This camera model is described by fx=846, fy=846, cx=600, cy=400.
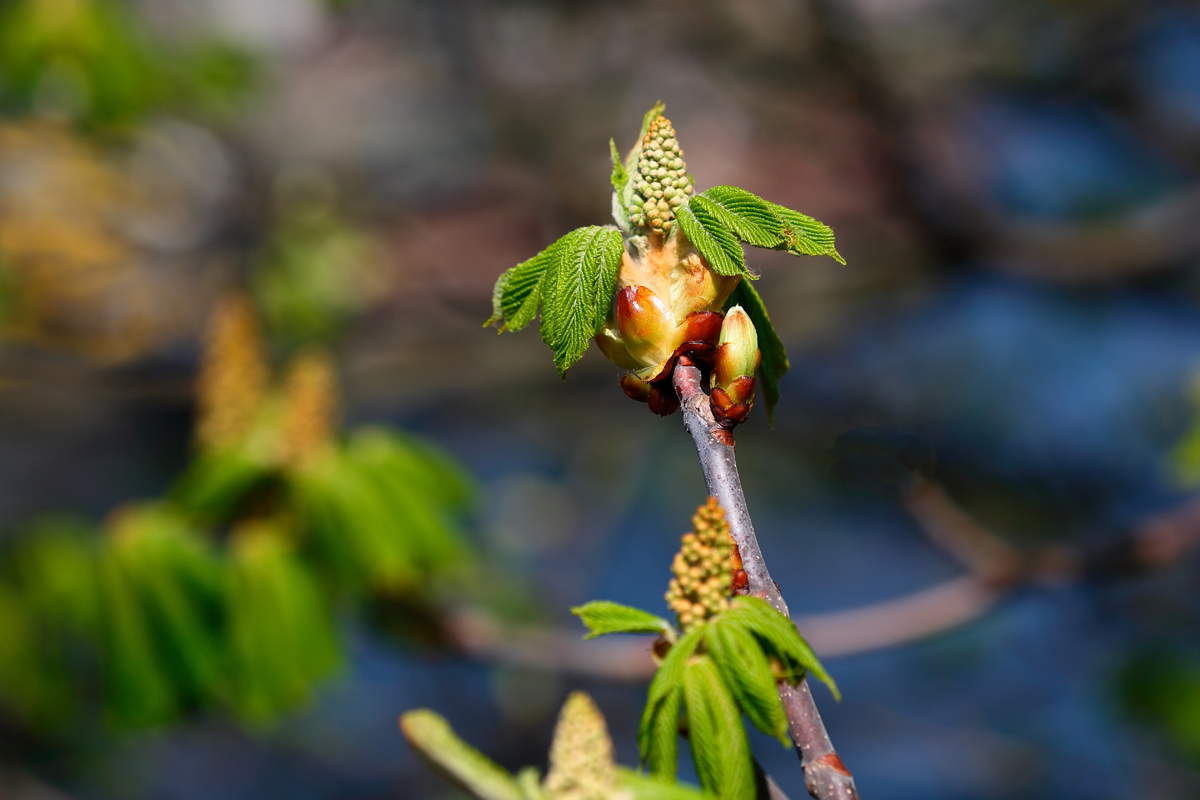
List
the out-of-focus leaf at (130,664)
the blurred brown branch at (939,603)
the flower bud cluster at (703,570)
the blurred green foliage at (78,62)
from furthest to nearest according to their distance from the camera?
the blurred green foliage at (78,62)
the blurred brown branch at (939,603)
the out-of-focus leaf at (130,664)
the flower bud cluster at (703,570)

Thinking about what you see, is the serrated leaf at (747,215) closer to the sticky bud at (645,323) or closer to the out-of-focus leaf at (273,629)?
the sticky bud at (645,323)

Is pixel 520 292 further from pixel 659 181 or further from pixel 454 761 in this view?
pixel 454 761

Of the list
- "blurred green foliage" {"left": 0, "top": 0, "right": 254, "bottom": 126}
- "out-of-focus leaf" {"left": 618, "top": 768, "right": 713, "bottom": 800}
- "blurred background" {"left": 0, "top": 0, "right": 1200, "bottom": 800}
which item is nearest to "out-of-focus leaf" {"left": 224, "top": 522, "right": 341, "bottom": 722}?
"blurred background" {"left": 0, "top": 0, "right": 1200, "bottom": 800}

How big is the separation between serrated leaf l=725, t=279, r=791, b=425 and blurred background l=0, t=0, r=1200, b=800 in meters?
2.13

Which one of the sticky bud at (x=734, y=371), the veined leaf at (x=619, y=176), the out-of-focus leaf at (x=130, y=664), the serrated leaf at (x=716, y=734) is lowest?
the serrated leaf at (x=716, y=734)

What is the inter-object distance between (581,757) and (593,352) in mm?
3089

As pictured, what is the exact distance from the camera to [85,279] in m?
3.43

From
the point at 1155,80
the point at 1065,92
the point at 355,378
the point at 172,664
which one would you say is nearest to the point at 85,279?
the point at 355,378

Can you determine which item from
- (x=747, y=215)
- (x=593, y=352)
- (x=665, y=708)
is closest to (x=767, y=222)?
(x=747, y=215)

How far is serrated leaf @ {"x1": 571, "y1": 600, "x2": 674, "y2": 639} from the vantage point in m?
0.47

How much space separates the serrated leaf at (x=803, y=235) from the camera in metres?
0.44

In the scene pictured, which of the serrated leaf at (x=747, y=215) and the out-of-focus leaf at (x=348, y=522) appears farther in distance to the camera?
the out-of-focus leaf at (x=348, y=522)

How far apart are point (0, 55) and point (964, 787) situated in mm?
4246

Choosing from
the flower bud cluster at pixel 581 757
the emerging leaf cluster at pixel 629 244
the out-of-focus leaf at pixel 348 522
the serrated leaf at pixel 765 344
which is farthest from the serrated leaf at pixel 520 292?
the out-of-focus leaf at pixel 348 522
